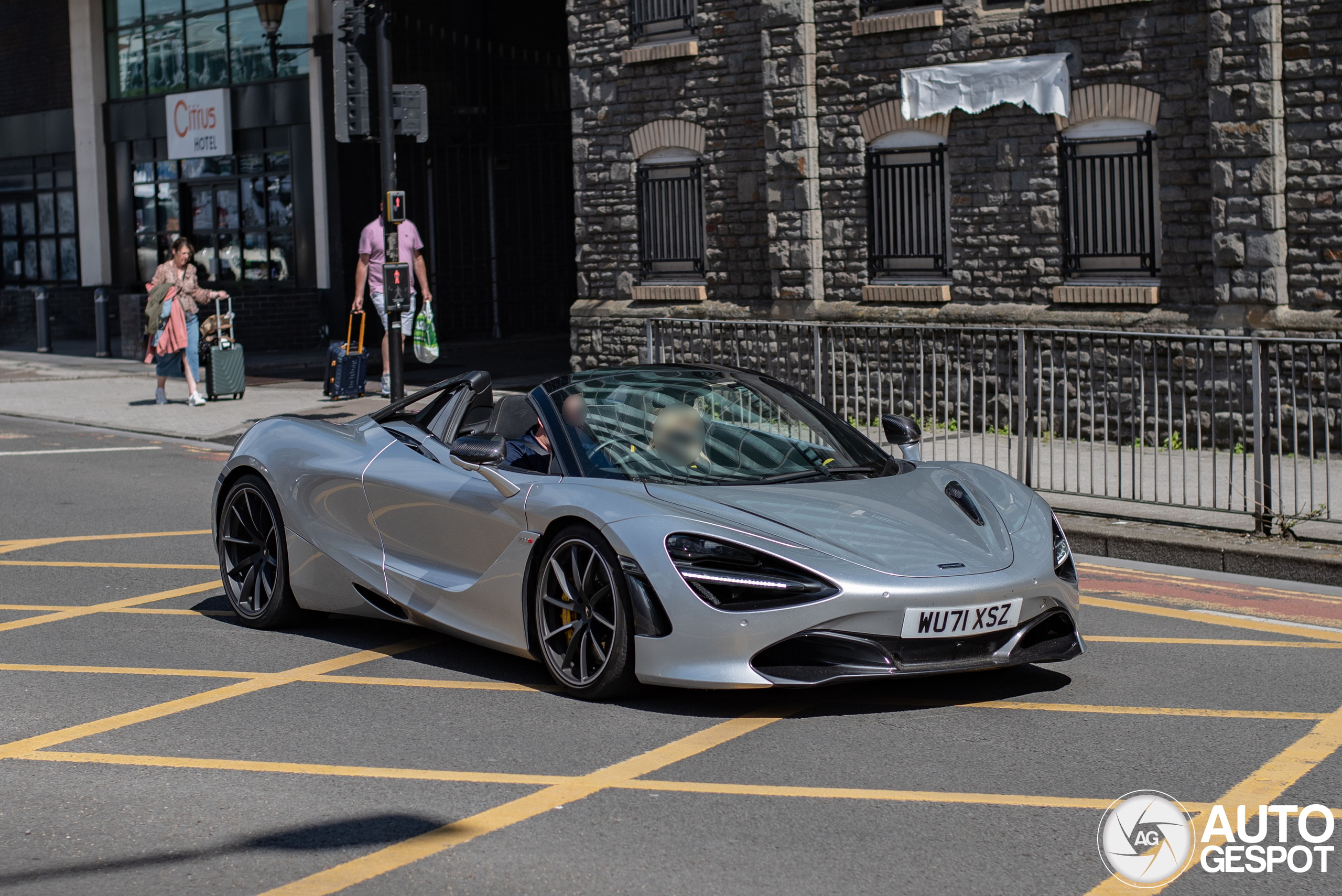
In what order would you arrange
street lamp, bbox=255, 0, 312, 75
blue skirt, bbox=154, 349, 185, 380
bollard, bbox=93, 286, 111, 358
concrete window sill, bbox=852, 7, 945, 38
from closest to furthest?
concrete window sill, bbox=852, 7, 945, 38 → blue skirt, bbox=154, 349, 185, 380 → street lamp, bbox=255, 0, 312, 75 → bollard, bbox=93, 286, 111, 358

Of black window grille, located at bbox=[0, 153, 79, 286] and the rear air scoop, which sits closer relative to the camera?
the rear air scoop

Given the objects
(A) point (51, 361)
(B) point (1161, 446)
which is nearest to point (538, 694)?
(B) point (1161, 446)

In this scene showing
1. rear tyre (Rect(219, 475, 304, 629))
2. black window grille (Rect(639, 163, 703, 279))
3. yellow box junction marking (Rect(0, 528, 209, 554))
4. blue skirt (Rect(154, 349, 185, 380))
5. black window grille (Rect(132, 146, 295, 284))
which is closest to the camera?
rear tyre (Rect(219, 475, 304, 629))

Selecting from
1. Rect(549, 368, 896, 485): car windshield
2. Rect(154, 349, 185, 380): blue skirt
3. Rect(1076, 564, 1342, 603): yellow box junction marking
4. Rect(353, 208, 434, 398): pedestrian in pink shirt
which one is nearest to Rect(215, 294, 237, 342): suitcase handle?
Rect(154, 349, 185, 380): blue skirt

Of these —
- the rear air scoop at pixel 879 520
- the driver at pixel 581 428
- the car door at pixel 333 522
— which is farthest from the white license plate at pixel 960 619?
the car door at pixel 333 522

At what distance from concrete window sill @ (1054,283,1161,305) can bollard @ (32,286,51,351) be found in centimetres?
1927

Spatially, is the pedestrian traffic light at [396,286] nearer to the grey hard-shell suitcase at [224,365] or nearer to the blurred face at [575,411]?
the grey hard-shell suitcase at [224,365]

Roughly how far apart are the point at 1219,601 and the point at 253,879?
18.3ft

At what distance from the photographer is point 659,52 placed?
18.9 m

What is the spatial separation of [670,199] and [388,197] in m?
4.83

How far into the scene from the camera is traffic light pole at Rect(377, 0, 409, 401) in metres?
15.0

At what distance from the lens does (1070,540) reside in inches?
398

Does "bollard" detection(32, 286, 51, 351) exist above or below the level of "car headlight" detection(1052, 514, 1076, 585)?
above

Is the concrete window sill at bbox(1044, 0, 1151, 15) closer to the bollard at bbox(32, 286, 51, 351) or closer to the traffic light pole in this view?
the traffic light pole
